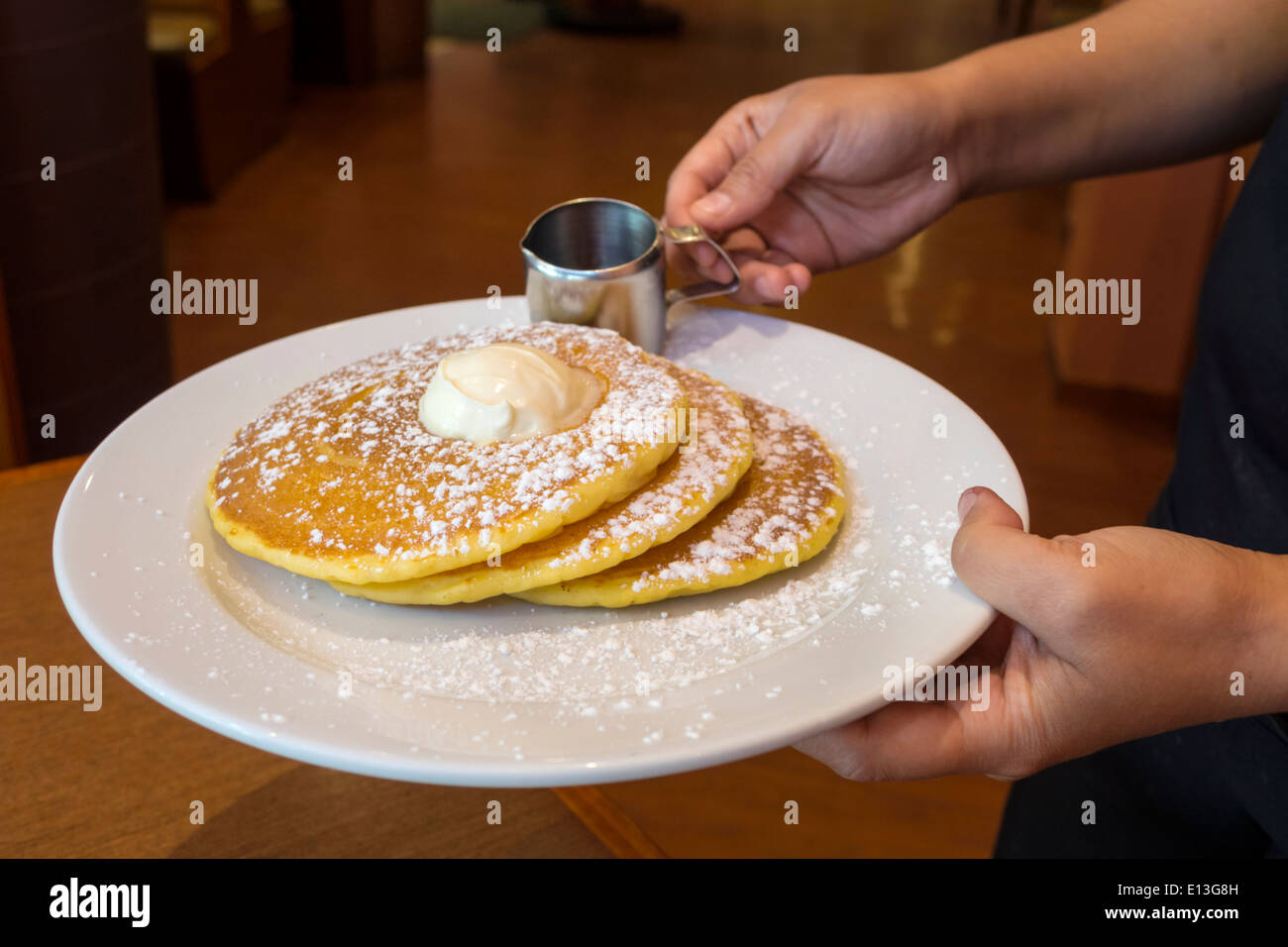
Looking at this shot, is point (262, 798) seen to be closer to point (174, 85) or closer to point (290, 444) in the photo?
point (290, 444)

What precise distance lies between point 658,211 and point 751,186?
284 cm

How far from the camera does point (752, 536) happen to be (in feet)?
3.04

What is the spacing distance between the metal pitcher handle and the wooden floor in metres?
0.96

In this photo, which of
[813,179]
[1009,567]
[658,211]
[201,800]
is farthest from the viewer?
[658,211]

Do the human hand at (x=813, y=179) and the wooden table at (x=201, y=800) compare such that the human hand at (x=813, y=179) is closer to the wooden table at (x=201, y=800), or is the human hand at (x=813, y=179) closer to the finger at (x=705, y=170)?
the finger at (x=705, y=170)

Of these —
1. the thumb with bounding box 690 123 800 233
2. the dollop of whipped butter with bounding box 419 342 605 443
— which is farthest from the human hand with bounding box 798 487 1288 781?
the thumb with bounding box 690 123 800 233

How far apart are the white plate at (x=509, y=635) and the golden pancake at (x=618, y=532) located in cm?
3

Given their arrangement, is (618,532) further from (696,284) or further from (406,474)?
(696,284)

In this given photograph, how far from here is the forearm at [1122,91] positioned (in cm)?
120

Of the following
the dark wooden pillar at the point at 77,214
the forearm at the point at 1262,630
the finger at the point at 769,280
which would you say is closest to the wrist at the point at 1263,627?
the forearm at the point at 1262,630

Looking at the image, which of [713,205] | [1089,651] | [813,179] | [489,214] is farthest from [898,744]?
[489,214]
